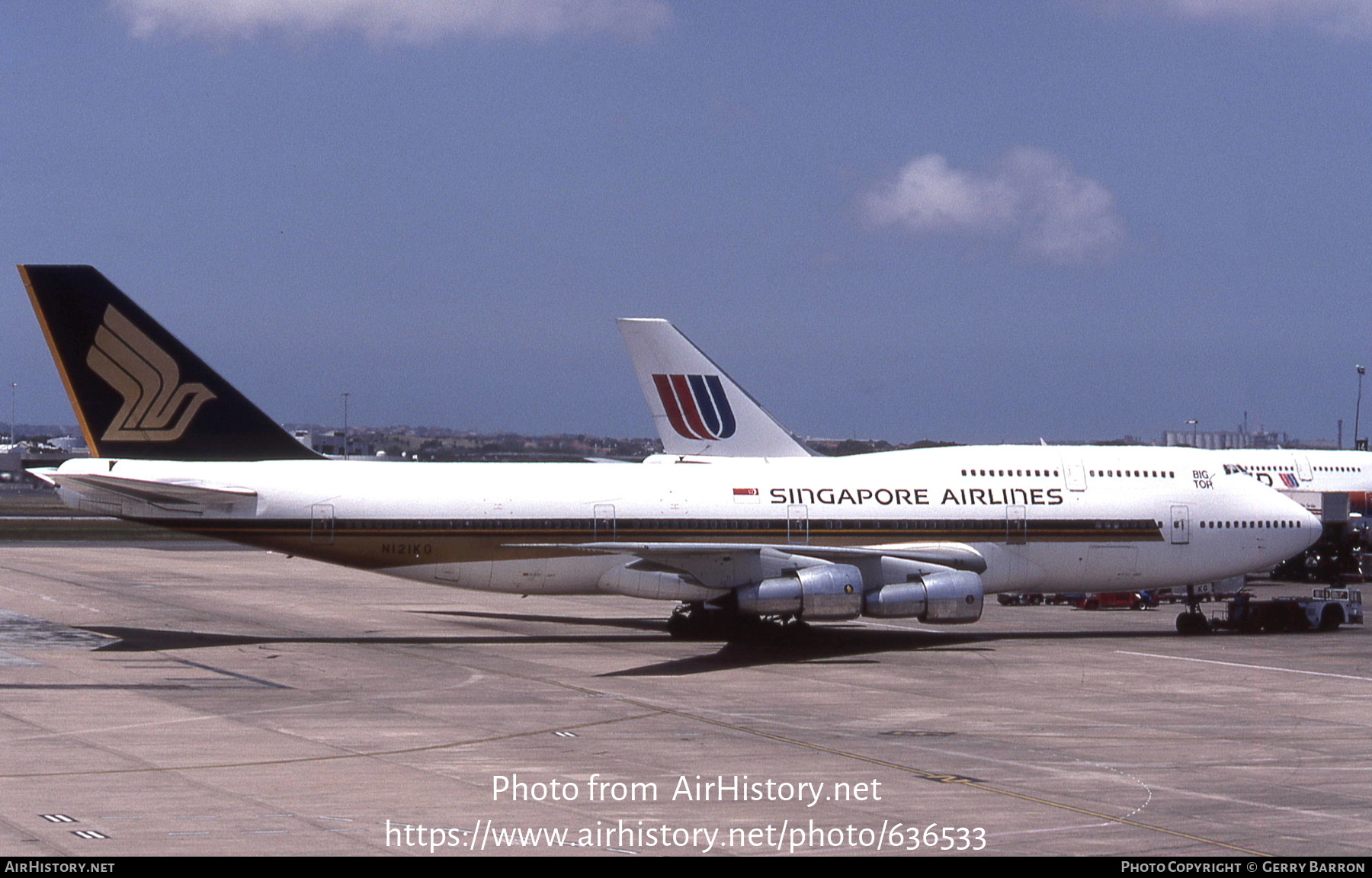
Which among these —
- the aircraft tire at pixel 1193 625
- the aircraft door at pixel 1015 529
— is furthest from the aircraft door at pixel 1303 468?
the aircraft door at pixel 1015 529

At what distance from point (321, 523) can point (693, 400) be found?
95.4ft

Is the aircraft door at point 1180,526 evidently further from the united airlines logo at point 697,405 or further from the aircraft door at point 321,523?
the united airlines logo at point 697,405

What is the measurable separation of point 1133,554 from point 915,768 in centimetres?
2312

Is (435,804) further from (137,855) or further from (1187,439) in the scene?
(1187,439)

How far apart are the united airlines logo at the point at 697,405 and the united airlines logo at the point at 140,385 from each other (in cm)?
2918

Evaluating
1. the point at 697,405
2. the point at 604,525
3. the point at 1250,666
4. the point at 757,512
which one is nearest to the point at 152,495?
the point at 604,525

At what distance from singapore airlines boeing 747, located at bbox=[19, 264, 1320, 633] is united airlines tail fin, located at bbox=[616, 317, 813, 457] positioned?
72.7 ft

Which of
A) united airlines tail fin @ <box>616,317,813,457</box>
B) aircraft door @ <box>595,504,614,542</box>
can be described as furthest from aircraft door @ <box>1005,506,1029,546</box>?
united airlines tail fin @ <box>616,317,813,457</box>

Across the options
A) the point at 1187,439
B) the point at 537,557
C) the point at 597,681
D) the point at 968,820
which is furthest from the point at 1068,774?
the point at 1187,439

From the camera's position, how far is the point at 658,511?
4222 centimetres

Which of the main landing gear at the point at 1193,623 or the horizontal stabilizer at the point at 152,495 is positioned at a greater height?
the horizontal stabilizer at the point at 152,495

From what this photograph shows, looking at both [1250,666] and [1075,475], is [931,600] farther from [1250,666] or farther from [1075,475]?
[1250,666]

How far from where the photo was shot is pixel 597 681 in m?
33.8

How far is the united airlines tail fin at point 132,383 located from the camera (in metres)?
39.3
